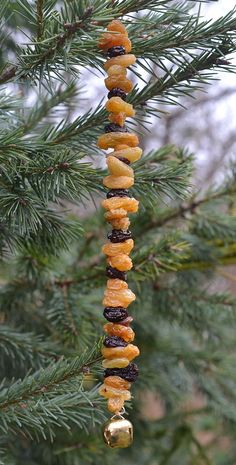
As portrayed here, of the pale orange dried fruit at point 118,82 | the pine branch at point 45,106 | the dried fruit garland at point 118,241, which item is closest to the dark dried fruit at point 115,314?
the dried fruit garland at point 118,241

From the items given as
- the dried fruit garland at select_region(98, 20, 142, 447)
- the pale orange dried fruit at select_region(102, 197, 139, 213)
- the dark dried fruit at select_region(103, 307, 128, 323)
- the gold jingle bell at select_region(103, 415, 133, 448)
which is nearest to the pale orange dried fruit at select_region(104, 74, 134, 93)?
the dried fruit garland at select_region(98, 20, 142, 447)

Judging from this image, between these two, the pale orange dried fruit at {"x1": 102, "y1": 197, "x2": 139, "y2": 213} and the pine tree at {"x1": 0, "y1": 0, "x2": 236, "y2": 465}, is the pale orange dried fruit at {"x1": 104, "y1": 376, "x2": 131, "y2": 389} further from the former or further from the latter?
the pale orange dried fruit at {"x1": 102, "y1": 197, "x2": 139, "y2": 213}

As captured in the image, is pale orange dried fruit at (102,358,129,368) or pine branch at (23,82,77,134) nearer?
pale orange dried fruit at (102,358,129,368)

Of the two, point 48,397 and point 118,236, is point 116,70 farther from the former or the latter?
point 48,397

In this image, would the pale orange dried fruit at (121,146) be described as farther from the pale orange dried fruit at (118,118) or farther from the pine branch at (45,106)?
the pine branch at (45,106)

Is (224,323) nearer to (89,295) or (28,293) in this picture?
(89,295)

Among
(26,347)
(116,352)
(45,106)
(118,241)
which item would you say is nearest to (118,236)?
(118,241)
